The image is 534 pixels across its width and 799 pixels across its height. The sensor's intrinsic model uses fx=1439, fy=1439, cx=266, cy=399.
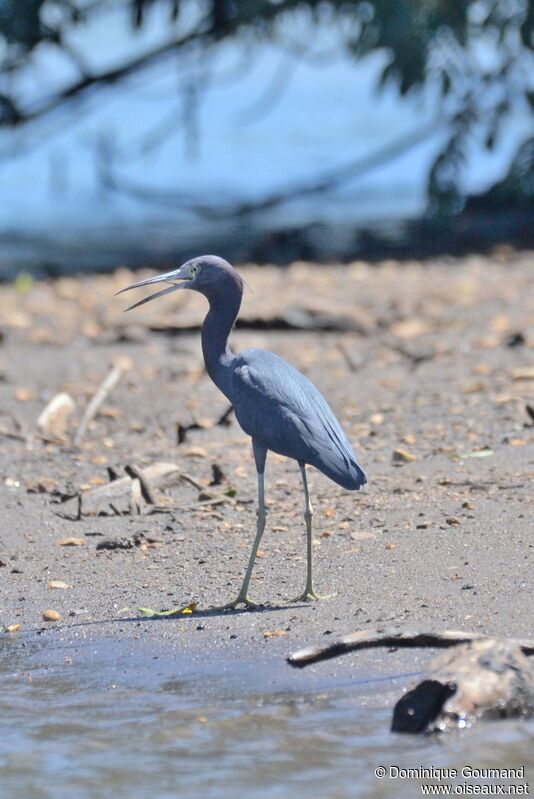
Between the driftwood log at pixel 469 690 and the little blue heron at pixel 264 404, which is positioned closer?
the driftwood log at pixel 469 690

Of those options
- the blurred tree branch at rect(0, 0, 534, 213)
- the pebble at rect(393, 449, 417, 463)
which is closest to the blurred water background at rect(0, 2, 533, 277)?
the blurred tree branch at rect(0, 0, 534, 213)

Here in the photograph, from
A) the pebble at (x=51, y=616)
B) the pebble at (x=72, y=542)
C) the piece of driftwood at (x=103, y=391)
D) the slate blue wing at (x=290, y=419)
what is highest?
the slate blue wing at (x=290, y=419)

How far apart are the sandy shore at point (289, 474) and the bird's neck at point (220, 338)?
29.1 inches

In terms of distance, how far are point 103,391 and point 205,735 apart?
4.25 meters

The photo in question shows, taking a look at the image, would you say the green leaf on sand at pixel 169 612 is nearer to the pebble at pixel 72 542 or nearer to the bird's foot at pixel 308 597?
the bird's foot at pixel 308 597

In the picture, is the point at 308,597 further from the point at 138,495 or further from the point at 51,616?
the point at 138,495

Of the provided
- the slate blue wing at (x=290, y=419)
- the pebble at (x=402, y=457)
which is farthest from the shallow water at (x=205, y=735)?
the pebble at (x=402, y=457)

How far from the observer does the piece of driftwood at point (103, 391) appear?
294 inches

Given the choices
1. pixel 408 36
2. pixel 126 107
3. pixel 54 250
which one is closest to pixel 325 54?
pixel 408 36

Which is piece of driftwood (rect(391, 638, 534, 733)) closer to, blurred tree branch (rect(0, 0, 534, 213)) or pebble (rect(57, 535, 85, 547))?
pebble (rect(57, 535, 85, 547))

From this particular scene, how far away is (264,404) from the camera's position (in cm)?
507

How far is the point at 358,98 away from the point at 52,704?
2337 centimetres

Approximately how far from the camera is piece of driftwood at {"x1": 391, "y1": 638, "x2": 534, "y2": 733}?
385 cm

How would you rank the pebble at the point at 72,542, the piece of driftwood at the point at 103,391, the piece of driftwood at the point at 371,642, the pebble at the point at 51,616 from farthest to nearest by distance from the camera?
1. the piece of driftwood at the point at 103,391
2. the pebble at the point at 72,542
3. the pebble at the point at 51,616
4. the piece of driftwood at the point at 371,642
